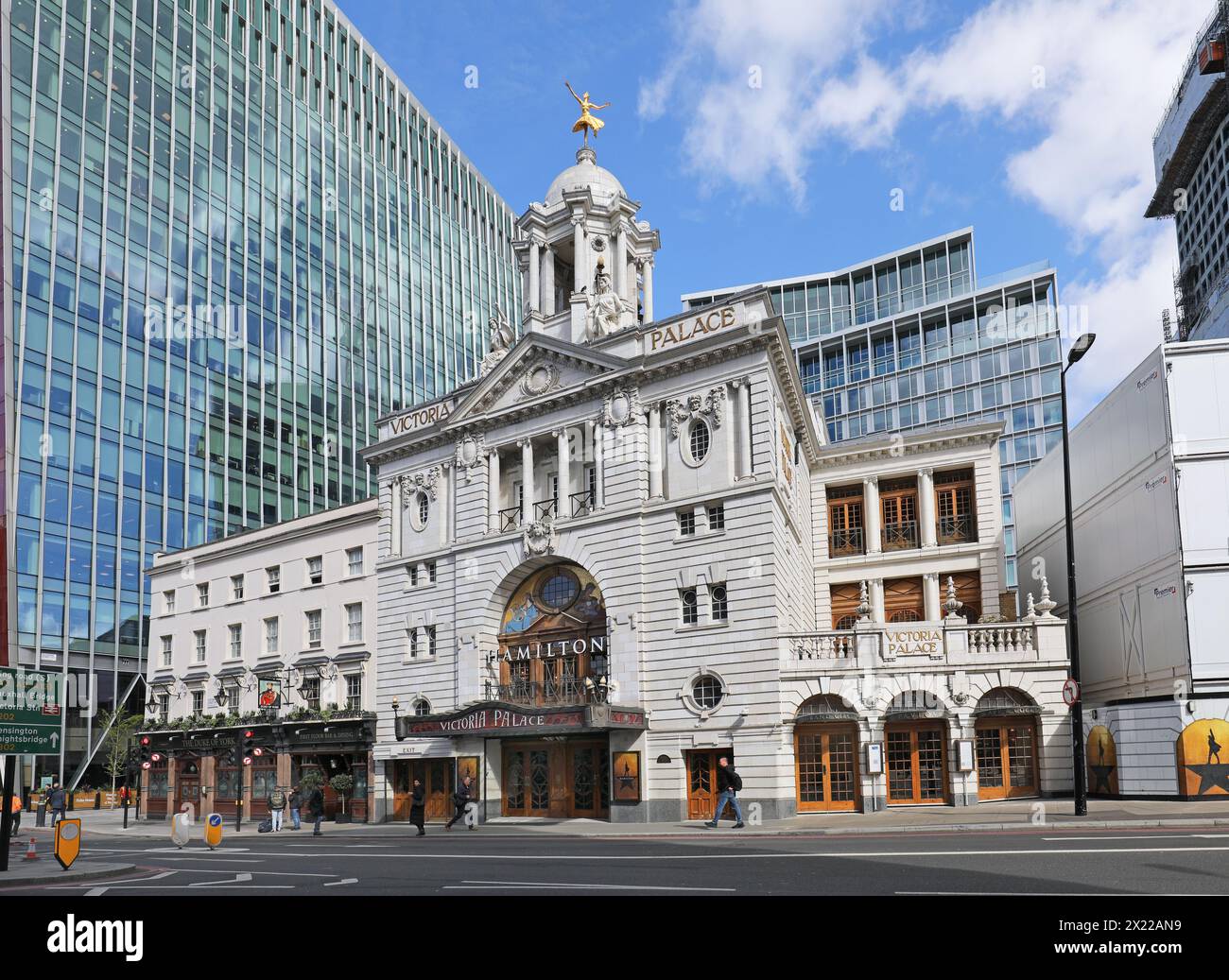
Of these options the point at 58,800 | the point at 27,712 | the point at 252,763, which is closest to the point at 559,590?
the point at 252,763

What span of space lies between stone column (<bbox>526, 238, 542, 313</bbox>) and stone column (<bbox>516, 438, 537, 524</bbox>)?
302 inches

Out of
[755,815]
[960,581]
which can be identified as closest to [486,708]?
[755,815]

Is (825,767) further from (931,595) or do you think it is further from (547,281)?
(547,281)

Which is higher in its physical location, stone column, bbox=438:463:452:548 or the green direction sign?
stone column, bbox=438:463:452:548

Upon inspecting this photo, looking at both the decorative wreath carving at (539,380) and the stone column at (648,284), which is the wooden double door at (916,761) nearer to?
the decorative wreath carving at (539,380)

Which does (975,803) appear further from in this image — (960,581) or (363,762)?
(363,762)

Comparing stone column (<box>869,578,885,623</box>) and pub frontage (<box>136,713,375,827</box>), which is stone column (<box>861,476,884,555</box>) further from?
pub frontage (<box>136,713,375,827</box>)

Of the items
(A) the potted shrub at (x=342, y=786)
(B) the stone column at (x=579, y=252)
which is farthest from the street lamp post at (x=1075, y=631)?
(A) the potted shrub at (x=342, y=786)

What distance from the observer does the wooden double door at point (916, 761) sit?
3262 centimetres

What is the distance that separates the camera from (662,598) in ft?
117

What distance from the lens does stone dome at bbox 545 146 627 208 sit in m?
45.9

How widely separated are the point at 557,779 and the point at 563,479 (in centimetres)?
1056

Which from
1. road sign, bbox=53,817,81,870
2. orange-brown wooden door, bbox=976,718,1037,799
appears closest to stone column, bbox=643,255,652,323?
orange-brown wooden door, bbox=976,718,1037,799

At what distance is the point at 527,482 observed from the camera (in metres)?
39.8
